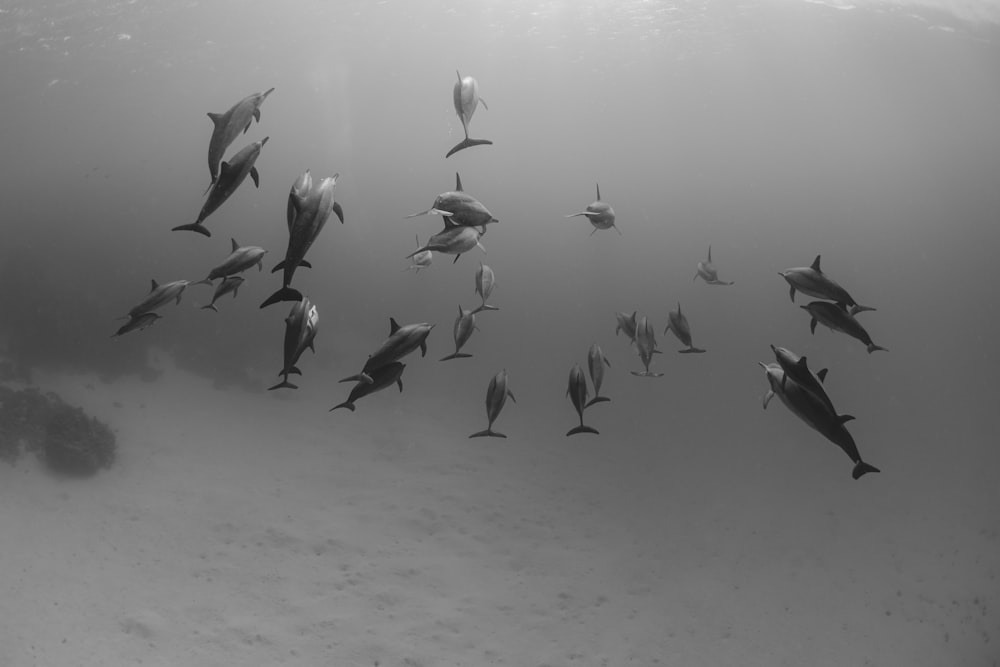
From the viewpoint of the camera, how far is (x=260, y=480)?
1423cm

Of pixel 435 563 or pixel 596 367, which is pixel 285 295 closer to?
pixel 596 367

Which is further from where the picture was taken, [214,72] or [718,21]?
[214,72]

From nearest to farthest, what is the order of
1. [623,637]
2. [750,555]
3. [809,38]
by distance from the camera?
[623,637] < [750,555] < [809,38]

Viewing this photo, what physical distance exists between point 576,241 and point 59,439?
8363cm

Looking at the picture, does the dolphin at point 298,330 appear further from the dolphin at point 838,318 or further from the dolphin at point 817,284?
the dolphin at point 838,318

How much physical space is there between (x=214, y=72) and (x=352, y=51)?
788 centimetres

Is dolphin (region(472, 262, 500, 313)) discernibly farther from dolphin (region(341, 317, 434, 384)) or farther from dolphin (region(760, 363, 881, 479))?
dolphin (region(760, 363, 881, 479))

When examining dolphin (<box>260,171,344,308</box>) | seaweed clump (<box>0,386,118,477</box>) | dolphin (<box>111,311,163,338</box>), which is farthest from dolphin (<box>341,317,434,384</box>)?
seaweed clump (<box>0,386,118,477</box>)

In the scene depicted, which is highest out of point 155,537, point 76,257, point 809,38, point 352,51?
point 809,38

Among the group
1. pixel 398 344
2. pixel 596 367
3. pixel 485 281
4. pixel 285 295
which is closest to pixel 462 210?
pixel 398 344

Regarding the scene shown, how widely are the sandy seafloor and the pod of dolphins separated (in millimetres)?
5930

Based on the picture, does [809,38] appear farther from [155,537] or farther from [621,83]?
[155,537]

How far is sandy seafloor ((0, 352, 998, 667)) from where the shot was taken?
8.92 metres

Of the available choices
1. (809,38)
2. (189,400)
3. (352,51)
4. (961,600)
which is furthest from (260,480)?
(809,38)
